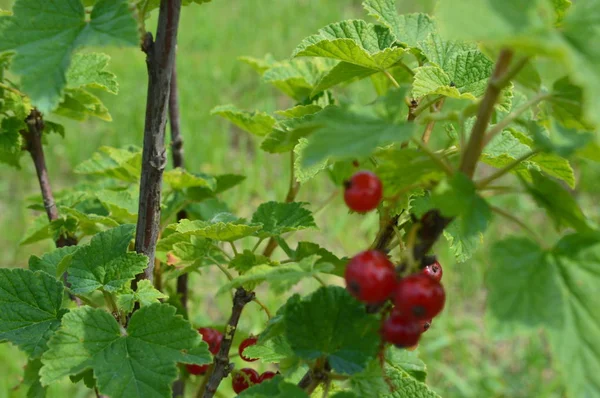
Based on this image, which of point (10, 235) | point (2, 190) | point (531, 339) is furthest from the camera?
point (2, 190)

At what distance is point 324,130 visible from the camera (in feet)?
3.62

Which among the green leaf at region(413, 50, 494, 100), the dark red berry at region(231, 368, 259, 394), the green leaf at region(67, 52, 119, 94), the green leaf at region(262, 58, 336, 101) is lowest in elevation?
the dark red berry at region(231, 368, 259, 394)

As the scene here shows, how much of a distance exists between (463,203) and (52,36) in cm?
89

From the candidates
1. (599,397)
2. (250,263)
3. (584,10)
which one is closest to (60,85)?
(250,263)

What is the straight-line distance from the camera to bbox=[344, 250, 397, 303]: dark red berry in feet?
3.80

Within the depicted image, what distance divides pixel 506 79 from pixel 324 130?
1.12ft

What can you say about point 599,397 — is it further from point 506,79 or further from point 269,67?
point 269,67

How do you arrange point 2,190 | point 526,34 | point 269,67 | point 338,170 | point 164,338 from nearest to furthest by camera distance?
point 526,34
point 164,338
point 338,170
point 269,67
point 2,190

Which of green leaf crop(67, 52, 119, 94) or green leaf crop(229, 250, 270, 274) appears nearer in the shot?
green leaf crop(229, 250, 270, 274)

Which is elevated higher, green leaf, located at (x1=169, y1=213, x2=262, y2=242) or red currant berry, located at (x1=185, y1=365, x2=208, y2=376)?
green leaf, located at (x1=169, y1=213, x2=262, y2=242)

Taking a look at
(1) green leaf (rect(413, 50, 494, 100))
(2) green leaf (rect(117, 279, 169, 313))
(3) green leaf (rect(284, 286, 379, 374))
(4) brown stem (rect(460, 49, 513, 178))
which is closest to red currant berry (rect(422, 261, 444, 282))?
(3) green leaf (rect(284, 286, 379, 374))

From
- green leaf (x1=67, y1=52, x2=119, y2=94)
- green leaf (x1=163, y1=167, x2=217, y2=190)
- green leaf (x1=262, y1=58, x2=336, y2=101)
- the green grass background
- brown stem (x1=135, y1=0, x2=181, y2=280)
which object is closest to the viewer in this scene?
brown stem (x1=135, y1=0, x2=181, y2=280)

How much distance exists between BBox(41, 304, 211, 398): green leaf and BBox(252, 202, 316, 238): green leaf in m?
0.37

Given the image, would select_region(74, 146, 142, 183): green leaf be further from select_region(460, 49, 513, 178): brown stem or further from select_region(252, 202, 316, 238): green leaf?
select_region(460, 49, 513, 178): brown stem
